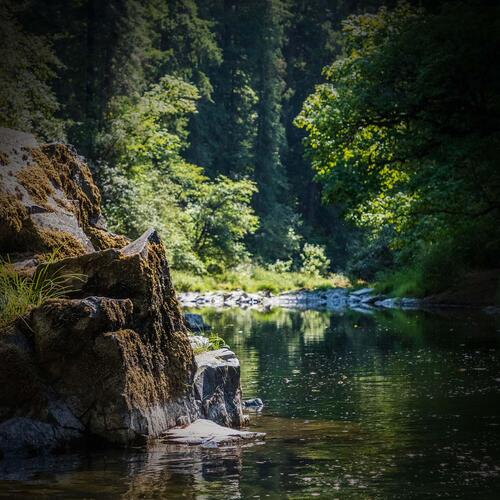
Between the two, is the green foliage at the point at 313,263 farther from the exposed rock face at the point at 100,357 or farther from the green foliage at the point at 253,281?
the exposed rock face at the point at 100,357

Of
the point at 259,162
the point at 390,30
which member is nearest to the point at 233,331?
the point at 390,30

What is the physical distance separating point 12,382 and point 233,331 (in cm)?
1488

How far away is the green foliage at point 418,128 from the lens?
23812 mm

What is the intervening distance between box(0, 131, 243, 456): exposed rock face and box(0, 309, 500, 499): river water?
0.42m

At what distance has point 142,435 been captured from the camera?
8.75 m

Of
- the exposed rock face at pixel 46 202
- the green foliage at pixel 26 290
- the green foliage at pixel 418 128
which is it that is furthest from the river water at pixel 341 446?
the green foliage at pixel 418 128

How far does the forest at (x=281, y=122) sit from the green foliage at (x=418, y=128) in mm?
58

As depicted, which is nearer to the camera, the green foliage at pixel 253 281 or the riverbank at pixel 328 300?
the riverbank at pixel 328 300

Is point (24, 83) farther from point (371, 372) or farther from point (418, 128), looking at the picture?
point (371, 372)

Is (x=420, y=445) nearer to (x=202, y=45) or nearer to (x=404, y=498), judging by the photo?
(x=404, y=498)

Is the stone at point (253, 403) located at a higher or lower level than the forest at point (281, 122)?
lower

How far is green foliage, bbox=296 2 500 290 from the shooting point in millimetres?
23812

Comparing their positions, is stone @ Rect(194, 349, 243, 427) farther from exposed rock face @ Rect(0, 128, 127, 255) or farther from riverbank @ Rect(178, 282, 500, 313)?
riverbank @ Rect(178, 282, 500, 313)

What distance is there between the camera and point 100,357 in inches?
341
